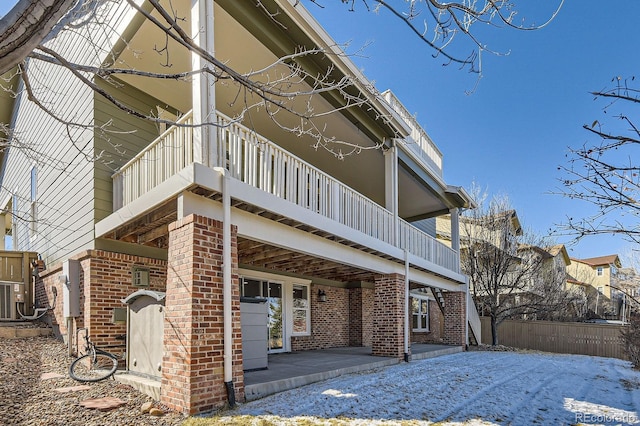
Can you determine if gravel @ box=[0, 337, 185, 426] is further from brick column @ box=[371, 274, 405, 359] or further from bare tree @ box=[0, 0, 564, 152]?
brick column @ box=[371, 274, 405, 359]

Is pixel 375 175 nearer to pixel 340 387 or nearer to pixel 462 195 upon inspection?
pixel 462 195

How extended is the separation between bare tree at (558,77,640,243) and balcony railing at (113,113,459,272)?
3079 mm

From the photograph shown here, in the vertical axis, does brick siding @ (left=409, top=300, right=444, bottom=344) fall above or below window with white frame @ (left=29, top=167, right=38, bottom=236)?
below

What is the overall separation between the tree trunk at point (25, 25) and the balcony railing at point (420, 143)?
10.1 m

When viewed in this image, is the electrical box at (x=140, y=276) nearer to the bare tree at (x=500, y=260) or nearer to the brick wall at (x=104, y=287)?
the brick wall at (x=104, y=287)

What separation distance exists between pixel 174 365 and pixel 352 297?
30.7ft

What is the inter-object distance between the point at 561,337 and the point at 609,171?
17.4 meters

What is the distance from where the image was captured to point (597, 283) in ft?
135

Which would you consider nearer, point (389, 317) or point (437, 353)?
point (389, 317)

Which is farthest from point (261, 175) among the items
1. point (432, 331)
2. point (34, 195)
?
point (432, 331)

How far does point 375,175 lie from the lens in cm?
1252

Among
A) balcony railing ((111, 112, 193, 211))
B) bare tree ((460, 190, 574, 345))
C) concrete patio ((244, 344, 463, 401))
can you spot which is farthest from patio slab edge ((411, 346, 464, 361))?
balcony railing ((111, 112, 193, 211))

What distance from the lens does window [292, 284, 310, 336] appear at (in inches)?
461

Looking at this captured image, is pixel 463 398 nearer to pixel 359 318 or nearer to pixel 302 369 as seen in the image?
pixel 302 369
